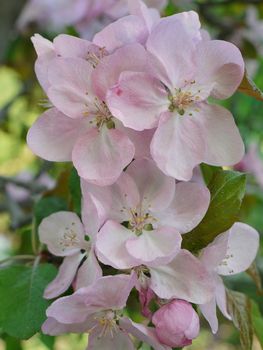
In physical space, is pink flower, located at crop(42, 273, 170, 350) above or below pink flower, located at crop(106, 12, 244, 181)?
below

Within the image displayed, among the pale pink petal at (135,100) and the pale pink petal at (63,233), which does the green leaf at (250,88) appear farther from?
the pale pink petal at (63,233)

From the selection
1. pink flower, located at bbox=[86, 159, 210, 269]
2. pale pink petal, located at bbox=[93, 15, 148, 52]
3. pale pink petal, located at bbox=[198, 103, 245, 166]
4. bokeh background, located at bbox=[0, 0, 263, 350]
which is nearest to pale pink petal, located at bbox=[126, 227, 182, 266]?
pink flower, located at bbox=[86, 159, 210, 269]

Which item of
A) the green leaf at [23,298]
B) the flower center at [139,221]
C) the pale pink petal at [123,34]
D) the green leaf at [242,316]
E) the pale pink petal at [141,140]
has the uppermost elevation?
the pale pink petal at [123,34]

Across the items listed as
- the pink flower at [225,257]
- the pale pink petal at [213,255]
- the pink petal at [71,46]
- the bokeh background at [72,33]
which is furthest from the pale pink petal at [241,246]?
the bokeh background at [72,33]

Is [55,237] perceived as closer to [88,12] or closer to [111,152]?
[111,152]

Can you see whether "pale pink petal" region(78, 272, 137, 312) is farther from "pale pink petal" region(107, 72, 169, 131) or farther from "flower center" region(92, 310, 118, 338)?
"pale pink petal" region(107, 72, 169, 131)

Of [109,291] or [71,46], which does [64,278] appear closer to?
[109,291]
